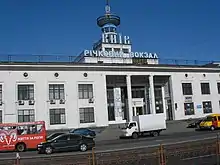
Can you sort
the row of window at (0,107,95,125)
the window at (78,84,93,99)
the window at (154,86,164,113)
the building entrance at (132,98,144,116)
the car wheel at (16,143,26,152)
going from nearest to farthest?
the car wheel at (16,143,26,152) → the row of window at (0,107,95,125) → the window at (78,84,93,99) → the building entrance at (132,98,144,116) → the window at (154,86,164,113)

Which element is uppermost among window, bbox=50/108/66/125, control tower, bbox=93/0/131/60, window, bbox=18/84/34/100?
control tower, bbox=93/0/131/60

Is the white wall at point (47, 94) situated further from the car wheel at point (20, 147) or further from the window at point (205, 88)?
the window at point (205, 88)

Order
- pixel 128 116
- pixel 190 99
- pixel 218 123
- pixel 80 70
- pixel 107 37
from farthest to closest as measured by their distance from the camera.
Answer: pixel 107 37
pixel 190 99
pixel 128 116
pixel 80 70
pixel 218 123

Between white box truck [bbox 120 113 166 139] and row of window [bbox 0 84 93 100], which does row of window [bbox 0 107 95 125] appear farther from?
white box truck [bbox 120 113 166 139]

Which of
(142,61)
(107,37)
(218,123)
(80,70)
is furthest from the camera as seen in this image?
(107,37)

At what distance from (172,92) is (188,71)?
578 centimetres

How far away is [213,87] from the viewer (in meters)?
61.9

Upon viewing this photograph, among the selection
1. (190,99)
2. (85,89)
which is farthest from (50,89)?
(190,99)

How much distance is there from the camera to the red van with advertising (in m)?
28.4

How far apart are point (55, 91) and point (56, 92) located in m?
0.23

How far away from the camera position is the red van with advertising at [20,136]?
28375 mm

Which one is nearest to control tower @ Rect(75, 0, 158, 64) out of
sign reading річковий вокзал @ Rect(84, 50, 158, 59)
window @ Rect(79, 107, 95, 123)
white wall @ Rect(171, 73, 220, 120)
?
sign reading річковий вокзал @ Rect(84, 50, 158, 59)

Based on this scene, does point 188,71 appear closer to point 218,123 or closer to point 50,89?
point 218,123

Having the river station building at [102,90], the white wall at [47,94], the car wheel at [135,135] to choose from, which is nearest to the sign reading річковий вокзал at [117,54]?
the river station building at [102,90]
